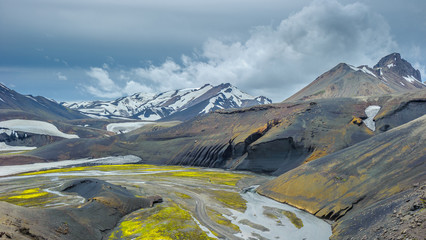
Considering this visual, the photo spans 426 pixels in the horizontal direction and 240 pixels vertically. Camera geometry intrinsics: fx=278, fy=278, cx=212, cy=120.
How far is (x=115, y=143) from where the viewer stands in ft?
325

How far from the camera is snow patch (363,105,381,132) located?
62744mm

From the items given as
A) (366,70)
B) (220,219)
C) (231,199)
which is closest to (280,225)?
(220,219)

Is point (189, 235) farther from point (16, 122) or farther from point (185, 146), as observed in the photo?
point (16, 122)

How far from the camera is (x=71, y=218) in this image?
20281 mm

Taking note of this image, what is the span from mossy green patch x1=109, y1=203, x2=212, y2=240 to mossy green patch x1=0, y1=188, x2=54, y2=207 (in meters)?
14.2

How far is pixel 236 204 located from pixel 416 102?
181ft

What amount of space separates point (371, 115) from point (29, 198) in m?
71.0

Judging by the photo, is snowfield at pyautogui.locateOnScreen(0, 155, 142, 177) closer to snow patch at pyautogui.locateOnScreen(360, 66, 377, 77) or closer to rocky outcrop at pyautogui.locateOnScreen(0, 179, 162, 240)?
rocky outcrop at pyautogui.locateOnScreen(0, 179, 162, 240)

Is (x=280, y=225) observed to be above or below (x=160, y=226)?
below

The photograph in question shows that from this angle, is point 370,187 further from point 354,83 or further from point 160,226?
point 354,83

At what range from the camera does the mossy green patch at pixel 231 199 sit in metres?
29.9

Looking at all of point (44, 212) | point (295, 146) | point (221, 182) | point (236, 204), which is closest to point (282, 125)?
point (295, 146)

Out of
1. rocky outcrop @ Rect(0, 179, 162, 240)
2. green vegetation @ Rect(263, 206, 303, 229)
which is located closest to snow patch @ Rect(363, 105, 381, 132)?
green vegetation @ Rect(263, 206, 303, 229)

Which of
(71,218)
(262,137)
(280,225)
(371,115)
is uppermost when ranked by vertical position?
(371,115)
